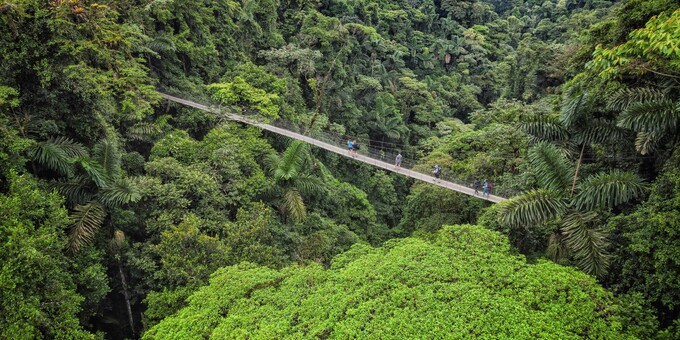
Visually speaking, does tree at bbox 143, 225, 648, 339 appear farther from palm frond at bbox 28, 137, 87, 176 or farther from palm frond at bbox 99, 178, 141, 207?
palm frond at bbox 28, 137, 87, 176

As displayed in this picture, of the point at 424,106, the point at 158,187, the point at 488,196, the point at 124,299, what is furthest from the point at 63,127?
the point at 424,106

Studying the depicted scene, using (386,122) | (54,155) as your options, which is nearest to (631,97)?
(54,155)

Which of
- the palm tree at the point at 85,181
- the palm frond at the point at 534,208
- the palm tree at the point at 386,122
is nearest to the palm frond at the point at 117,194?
the palm tree at the point at 85,181

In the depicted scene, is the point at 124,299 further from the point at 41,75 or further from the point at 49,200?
the point at 41,75

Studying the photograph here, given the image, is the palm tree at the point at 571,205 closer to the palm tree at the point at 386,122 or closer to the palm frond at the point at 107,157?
the palm frond at the point at 107,157

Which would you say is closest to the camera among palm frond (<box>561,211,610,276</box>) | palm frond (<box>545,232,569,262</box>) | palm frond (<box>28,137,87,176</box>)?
palm frond (<box>561,211,610,276</box>)

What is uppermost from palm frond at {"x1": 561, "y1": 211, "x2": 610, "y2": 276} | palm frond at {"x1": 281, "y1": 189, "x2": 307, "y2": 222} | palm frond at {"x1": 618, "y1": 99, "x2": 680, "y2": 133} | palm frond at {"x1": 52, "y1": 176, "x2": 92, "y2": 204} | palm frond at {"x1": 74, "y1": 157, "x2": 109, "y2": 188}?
palm frond at {"x1": 618, "y1": 99, "x2": 680, "y2": 133}

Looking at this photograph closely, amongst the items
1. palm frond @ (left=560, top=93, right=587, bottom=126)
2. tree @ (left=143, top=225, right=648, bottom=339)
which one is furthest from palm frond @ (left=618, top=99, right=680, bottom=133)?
tree @ (left=143, top=225, right=648, bottom=339)
